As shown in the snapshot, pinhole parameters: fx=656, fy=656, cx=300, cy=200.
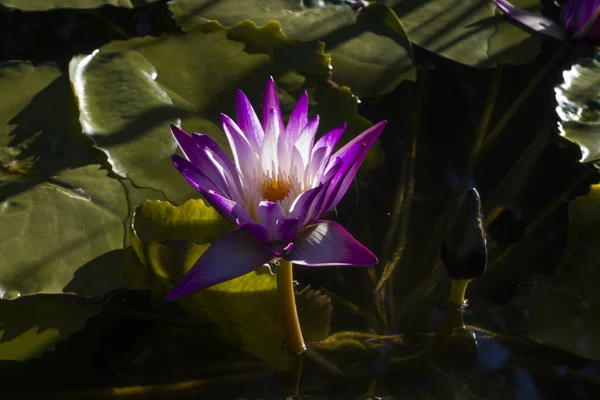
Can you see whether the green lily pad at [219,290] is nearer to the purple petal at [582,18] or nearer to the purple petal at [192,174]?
the purple petal at [192,174]

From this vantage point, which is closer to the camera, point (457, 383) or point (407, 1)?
point (457, 383)

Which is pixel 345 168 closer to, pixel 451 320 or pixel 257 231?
pixel 257 231

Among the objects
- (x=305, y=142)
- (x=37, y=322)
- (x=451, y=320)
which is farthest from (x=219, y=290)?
(x=451, y=320)

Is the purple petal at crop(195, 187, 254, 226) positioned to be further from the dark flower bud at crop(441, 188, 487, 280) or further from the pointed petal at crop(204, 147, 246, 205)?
the dark flower bud at crop(441, 188, 487, 280)

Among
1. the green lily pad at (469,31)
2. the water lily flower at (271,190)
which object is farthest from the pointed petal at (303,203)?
the green lily pad at (469,31)

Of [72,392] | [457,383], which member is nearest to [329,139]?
[457,383]

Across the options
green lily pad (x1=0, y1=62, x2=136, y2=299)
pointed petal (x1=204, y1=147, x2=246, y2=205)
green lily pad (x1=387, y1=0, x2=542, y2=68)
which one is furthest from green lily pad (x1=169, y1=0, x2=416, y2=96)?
pointed petal (x1=204, y1=147, x2=246, y2=205)

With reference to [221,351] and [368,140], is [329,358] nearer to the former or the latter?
[221,351]
